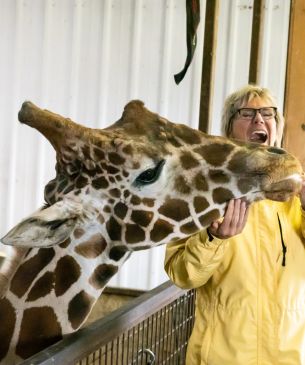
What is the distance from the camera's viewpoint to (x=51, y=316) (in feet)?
3.91

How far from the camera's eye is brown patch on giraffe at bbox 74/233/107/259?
1.24m

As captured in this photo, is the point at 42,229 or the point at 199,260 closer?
the point at 42,229

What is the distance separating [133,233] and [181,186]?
0.72 ft

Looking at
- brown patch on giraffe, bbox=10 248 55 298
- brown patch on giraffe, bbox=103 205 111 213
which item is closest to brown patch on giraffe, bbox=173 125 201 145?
brown patch on giraffe, bbox=103 205 111 213

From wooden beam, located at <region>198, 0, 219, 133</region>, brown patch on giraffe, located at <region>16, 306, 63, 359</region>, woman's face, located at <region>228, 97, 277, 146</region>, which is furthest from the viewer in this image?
wooden beam, located at <region>198, 0, 219, 133</region>

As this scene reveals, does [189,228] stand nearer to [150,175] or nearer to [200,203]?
[200,203]

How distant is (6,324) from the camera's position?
3.94ft

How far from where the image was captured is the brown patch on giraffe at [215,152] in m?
1.27

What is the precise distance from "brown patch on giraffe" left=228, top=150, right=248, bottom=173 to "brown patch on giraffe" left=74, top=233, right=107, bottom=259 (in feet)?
1.58

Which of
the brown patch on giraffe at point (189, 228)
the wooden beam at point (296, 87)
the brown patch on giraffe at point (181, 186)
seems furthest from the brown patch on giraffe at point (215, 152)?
the wooden beam at point (296, 87)

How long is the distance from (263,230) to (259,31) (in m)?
1.67

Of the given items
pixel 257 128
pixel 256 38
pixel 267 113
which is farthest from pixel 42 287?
pixel 256 38

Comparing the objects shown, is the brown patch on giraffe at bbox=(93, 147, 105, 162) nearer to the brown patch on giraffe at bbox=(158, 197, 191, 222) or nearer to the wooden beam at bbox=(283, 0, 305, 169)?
the brown patch on giraffe at bbox=(158, 197, 191, 222)

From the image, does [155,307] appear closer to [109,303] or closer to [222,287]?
[222,287]
